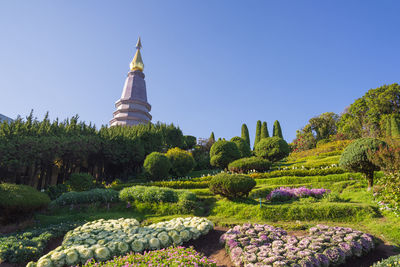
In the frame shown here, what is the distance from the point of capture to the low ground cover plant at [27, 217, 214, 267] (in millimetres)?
6523

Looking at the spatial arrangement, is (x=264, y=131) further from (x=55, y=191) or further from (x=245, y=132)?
(x=55, y=191)

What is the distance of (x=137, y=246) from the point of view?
7062 millimetres

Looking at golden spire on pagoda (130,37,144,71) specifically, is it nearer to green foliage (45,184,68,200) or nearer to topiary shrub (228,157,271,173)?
green foliage (45,184,68,200)

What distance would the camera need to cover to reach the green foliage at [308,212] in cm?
945

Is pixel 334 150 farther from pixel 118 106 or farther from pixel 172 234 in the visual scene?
pixel 118 106

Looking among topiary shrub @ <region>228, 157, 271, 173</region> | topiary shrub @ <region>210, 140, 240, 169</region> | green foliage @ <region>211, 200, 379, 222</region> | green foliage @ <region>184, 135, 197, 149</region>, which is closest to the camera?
green foliage @ <region>211, 200, 379, 222</region>

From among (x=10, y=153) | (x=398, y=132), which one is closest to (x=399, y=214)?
(x=10, y=153)

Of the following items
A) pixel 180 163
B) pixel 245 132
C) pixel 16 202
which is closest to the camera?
pixel 16 202

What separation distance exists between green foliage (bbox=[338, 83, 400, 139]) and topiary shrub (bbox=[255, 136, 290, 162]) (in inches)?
623

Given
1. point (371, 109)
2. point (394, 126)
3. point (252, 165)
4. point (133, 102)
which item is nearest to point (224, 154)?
point (252, 165)

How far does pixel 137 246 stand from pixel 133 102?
1669 inches

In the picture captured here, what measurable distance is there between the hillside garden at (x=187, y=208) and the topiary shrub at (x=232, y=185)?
2.1 inches

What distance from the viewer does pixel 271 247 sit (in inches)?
266

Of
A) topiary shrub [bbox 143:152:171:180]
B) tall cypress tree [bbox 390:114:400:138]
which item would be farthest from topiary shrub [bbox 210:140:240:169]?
tall cypress tree [bbox 390:114:400:138]
